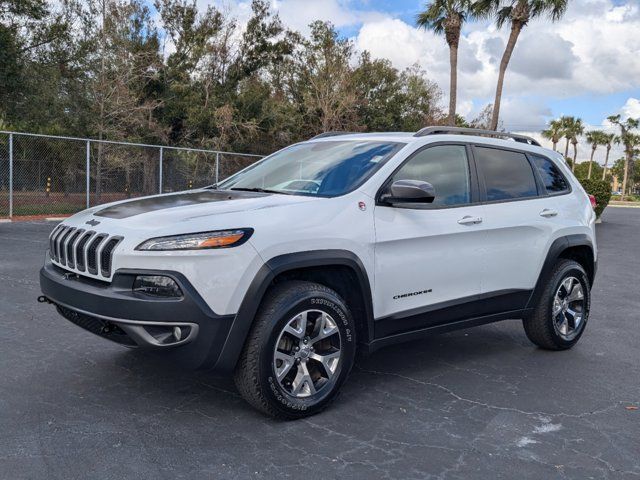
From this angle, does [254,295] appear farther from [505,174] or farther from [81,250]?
[505,174]

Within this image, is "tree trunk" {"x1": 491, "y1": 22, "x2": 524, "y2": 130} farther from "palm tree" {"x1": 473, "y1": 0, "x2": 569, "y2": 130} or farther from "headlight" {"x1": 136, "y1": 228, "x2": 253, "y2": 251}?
"headlight" {"x1": 136, "y1": 228, "x2": 253, "y2": 251}

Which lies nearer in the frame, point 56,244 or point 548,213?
point 56,244

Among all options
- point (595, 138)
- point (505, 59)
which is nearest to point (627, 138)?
point (595, 138)

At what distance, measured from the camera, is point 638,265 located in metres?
11.3

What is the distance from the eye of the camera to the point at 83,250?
3.49 m

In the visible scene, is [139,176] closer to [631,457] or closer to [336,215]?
[336,215]

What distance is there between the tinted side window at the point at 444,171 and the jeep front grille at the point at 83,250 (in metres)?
2.00

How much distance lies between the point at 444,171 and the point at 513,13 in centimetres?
2312

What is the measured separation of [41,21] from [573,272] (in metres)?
22.9

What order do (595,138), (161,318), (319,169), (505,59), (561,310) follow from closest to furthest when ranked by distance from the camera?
(161,318) < (319,169) < (561,310) < (505,59) < (595,138)

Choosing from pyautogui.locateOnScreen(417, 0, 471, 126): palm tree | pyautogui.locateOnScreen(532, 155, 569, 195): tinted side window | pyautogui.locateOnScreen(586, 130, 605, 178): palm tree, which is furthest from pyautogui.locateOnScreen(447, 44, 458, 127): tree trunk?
pyautogui.locateOnScreen(586, 130, 605, 178): palm tree

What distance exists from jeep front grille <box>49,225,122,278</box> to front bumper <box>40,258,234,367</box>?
0.12 meters

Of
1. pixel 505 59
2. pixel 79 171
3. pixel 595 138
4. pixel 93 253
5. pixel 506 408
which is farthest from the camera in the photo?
pixel 595 138

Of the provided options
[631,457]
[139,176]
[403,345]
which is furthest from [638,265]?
[139,176]
